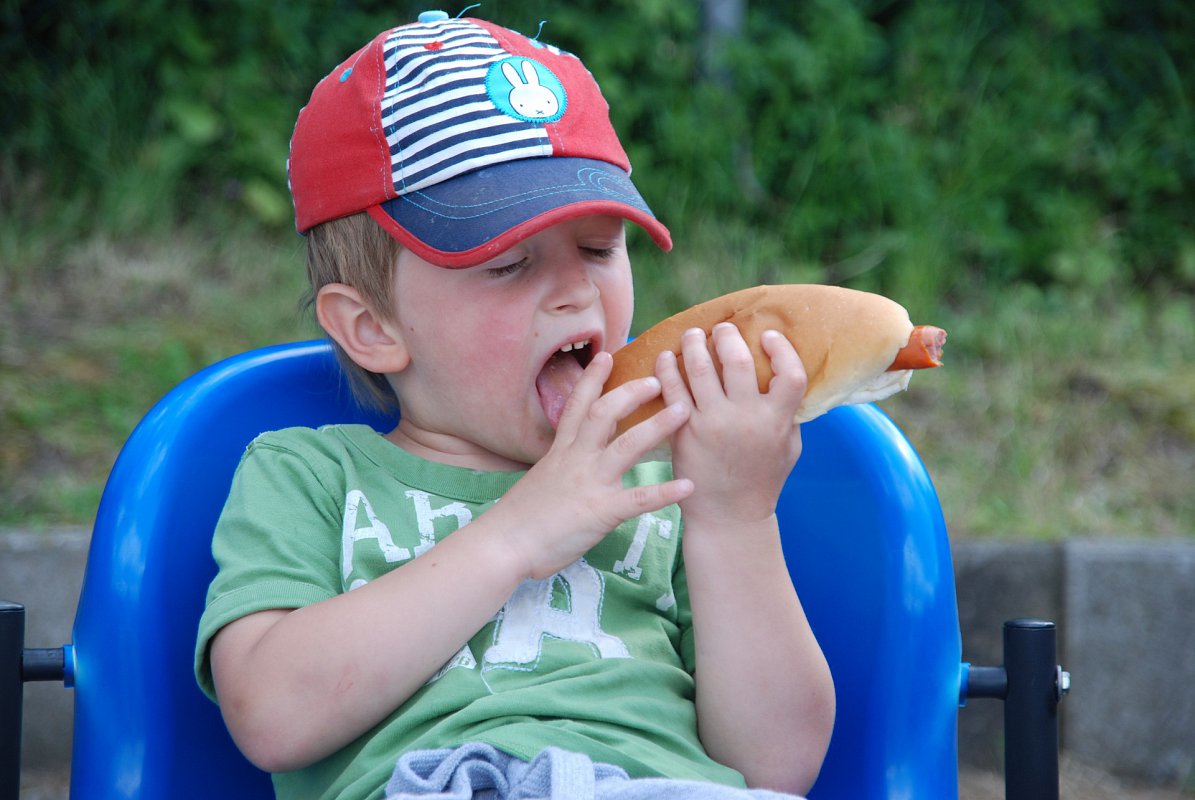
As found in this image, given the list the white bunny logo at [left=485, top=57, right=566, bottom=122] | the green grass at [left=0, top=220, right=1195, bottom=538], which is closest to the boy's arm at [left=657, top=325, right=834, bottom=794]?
the white bunny logo at [left=485, top=57, right=566, bottom=122]

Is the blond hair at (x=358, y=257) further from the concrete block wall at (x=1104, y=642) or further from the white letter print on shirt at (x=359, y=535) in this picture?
the concrete block wall at (x=1104, y=642)

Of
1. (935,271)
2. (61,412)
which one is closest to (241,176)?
(61,412)

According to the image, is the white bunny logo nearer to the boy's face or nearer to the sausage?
the boy's face

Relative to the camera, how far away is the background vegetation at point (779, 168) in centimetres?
341

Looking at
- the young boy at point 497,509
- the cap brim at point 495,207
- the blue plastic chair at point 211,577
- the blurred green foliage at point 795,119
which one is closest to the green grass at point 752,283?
the blurred green foliage at point 795,119

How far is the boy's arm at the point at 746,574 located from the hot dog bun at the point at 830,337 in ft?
0.08

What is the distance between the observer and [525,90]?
4.83ft

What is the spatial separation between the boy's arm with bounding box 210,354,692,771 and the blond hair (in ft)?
1.09

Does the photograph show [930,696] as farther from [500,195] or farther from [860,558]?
[500,195]

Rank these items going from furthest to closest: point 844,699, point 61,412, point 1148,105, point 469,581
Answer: point 1148,105 < point 61,412 < point 844,699 < point 469,581

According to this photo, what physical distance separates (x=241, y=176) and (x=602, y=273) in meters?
2.65

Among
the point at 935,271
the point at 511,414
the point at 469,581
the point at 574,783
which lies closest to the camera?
the point at 574,783

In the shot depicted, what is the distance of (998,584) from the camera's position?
2.67 meters

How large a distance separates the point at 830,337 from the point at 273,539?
0.64 m
